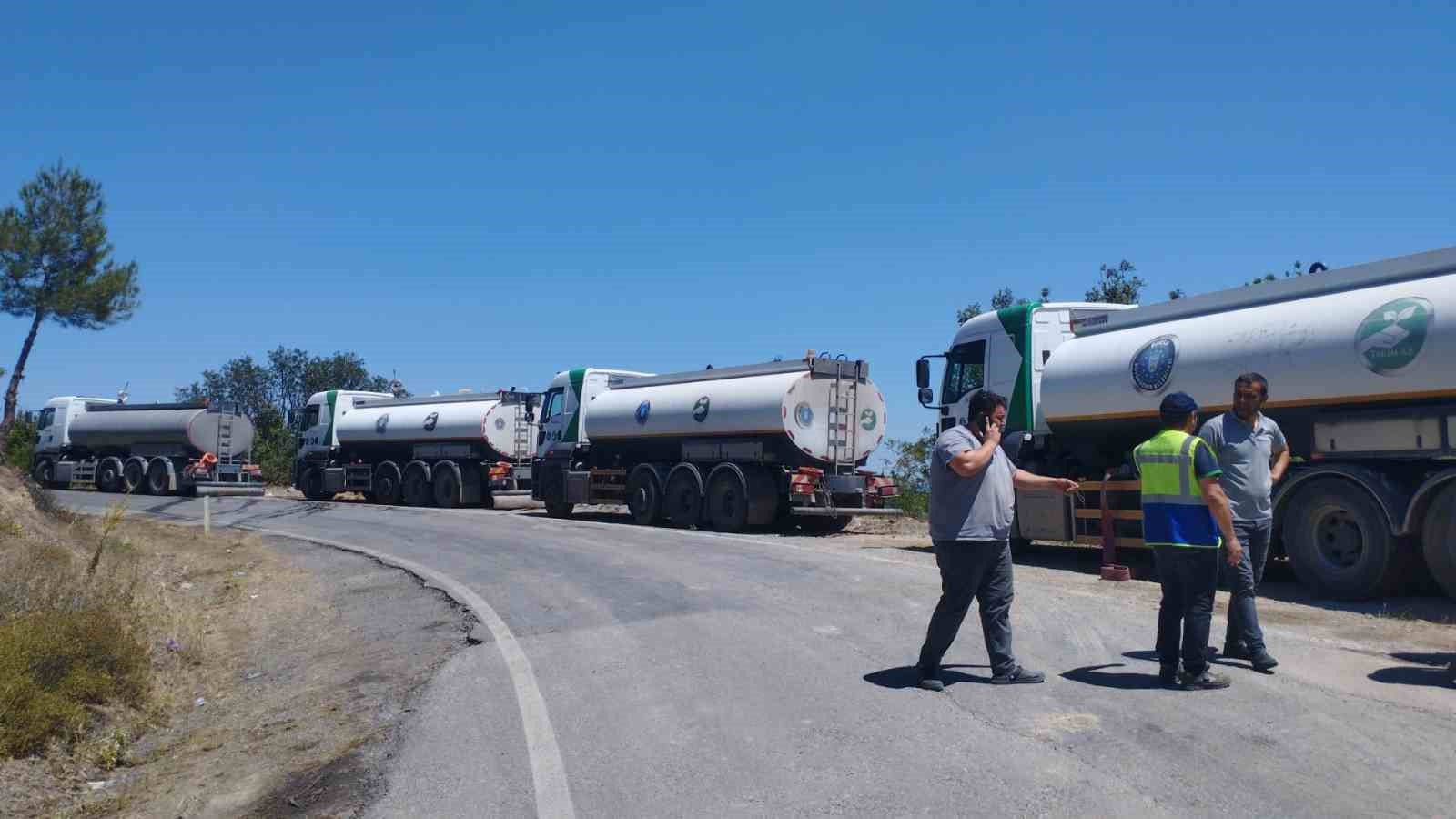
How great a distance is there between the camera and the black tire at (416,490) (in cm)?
3050

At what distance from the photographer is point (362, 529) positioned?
21.6 m

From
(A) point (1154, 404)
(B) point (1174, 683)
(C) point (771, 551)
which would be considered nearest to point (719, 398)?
(C) point (771, 551)

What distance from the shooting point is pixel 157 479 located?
36.8m

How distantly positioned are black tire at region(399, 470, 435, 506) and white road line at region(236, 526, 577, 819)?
720 inches

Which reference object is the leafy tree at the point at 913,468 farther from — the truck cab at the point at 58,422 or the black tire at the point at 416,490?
the truck cab at the point at 58,422

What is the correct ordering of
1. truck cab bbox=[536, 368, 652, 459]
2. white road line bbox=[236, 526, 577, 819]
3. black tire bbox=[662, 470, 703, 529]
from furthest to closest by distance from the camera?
truck cab bbox=[536, 368, 652, 459]
black tire bbox=[662, 470, 703, 529]
white road line bbox=[236, 526, 577, 819]

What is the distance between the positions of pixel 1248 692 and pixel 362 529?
60.0 feet

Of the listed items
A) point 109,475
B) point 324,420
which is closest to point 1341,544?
point 324,420

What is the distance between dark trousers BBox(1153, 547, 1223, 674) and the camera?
6477 mm

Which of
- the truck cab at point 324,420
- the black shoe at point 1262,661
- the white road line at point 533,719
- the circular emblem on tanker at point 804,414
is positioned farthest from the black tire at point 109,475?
the black shoe at point 1262,661

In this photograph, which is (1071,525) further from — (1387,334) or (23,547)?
(23,547)

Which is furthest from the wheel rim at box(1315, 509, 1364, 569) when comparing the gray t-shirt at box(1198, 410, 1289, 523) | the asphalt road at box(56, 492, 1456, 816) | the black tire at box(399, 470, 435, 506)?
the black tire at box(399, 470, 435, 506)

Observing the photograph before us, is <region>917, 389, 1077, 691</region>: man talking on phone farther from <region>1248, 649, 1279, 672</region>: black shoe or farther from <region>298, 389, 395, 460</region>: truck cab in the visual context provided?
<region>298, 389, 395, 460</region>: truck cab

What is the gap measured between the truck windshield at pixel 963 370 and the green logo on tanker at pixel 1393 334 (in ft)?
19.6
